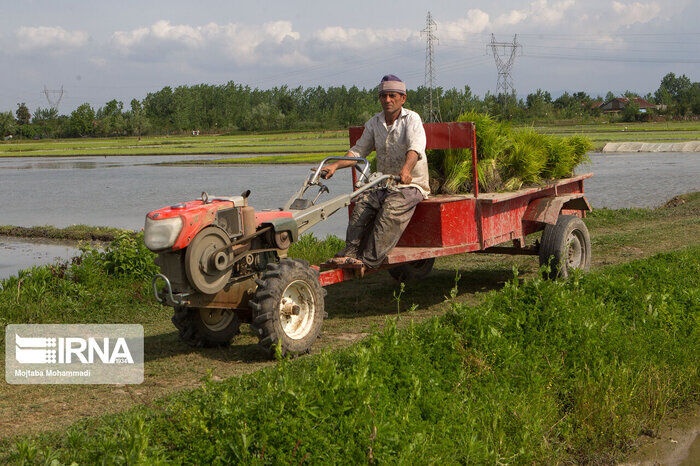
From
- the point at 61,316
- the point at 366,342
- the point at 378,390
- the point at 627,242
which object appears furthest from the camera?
the point at 627,242

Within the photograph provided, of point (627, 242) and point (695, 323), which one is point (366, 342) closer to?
point (695, 323)

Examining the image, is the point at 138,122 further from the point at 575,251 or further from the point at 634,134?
the point at 575,251

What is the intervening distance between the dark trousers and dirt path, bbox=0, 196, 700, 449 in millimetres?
630

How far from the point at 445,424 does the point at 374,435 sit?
0.62 metres

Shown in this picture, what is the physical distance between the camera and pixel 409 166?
653 centimetres

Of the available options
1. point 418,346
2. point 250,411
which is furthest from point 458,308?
point 250,411

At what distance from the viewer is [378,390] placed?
4020 millimetres

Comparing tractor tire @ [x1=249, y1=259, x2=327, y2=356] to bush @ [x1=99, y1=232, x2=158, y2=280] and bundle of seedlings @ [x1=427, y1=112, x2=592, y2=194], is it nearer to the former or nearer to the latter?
bundle of seedlings @ [x1=427, y1=112, x2=592, y2=194]

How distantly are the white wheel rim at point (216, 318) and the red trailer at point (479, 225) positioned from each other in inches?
33.4

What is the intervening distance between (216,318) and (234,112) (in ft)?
372

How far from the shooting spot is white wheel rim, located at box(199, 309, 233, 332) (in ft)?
20.2

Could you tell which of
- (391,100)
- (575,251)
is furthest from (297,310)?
(575,251)

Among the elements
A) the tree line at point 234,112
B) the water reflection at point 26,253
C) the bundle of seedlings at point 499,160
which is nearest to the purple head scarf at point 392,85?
the bundle of seedlings at point 499,160

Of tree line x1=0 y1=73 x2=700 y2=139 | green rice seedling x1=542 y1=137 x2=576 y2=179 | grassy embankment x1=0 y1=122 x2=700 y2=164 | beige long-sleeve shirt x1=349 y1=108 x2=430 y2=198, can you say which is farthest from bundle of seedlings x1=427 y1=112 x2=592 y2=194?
tree line x1=0 y1=73 x2=700 y2=139
